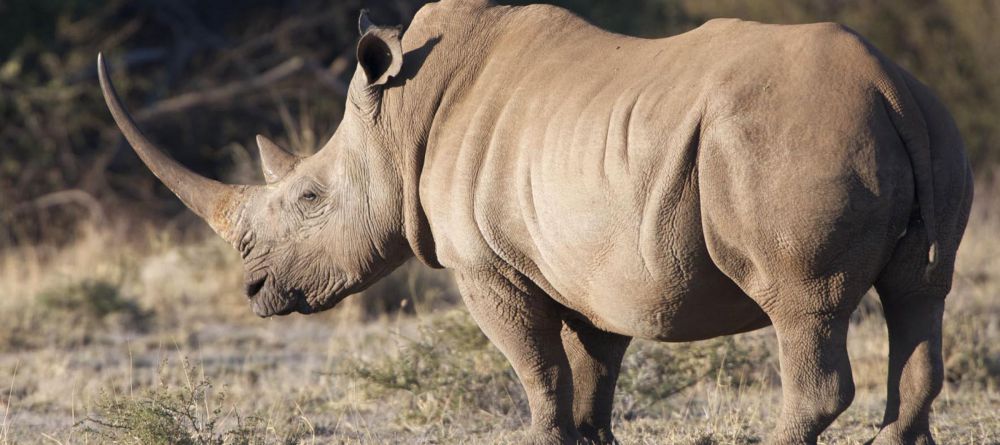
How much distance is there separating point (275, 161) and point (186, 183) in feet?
1.44

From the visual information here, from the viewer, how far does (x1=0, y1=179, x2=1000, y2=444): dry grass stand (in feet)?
19.7

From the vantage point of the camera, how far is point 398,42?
490 cm

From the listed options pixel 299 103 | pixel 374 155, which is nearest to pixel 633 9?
pixel 299 103

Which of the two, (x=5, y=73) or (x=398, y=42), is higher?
(x=398, y=42)

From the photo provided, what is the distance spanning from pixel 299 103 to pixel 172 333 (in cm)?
635

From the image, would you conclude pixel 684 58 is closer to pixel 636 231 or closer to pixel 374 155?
pixel 636 231

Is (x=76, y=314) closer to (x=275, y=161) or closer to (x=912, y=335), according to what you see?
(x=275, y=161)

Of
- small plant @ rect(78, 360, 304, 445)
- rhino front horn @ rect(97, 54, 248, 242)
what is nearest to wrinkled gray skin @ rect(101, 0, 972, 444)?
rhino front horn @ rect(97, 54, 248, 242)

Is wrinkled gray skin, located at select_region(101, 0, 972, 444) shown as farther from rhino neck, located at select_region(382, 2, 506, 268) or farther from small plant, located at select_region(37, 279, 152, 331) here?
small plant, located at select_region(37, 279, 152, 331)

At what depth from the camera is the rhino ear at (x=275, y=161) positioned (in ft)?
18.2

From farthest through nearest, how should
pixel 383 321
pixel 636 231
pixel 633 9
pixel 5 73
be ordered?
pixel 633 9, pixel 5 73, pixel 383 321, pixel 636 231

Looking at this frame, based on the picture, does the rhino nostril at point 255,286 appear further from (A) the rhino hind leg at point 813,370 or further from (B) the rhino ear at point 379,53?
(A) the rhino hind leg at point 813,370

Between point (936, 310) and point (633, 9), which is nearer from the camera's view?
point (936, 310)

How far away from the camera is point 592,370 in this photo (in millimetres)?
5312
